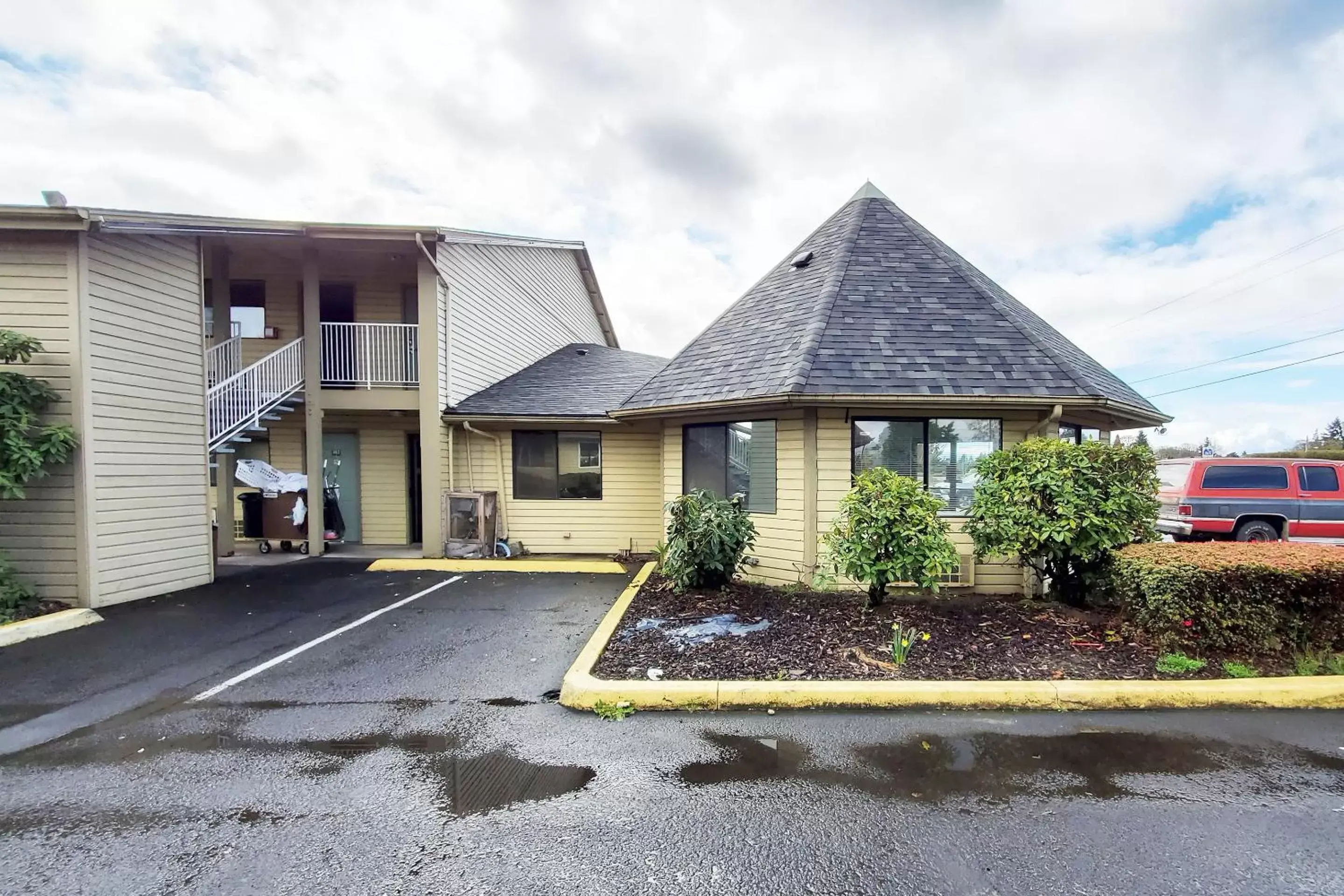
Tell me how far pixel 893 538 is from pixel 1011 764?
236 centimetres

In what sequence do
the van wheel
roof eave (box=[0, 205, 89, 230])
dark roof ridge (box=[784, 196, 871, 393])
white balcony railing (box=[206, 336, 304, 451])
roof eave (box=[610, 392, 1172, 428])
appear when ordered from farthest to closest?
the van wheel, white balcony railing (box=[206, 336, 304, 451]), dark roof ridge (box=[784, 196, 871, 393]), roof eave (box=[610, 392, 1172, 428]), roof eave (box=[0, 205, 89, 230])

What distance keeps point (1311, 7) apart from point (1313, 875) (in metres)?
13.1

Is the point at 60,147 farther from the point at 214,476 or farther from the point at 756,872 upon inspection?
the point at 756,872

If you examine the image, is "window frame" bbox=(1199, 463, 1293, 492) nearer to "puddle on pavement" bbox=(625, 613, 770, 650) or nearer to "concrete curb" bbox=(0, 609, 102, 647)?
"puddle on pavement" bbox=(625, 613, 770, 650)

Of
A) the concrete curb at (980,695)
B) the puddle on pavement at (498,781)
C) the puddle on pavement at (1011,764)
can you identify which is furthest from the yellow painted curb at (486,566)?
the puddle on pavement at (1011,764)

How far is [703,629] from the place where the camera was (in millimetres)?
5504

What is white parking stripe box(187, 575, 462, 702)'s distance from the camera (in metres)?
4.46

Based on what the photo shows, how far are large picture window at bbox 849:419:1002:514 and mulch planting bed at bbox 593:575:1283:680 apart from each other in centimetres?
144

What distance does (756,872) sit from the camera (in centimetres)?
235

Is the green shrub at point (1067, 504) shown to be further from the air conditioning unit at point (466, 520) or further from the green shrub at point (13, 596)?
the green shrub at point (13, 596)

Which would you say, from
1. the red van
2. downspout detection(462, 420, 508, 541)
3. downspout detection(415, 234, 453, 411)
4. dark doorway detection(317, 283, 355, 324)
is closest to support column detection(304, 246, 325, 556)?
dark doorway detection(317, 283, 355, 324)

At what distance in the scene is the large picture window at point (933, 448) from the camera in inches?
278

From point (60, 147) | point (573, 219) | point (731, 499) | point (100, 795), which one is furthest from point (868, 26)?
point (60, 147)

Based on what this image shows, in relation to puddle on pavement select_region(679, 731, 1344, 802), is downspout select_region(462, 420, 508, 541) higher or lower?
higher
